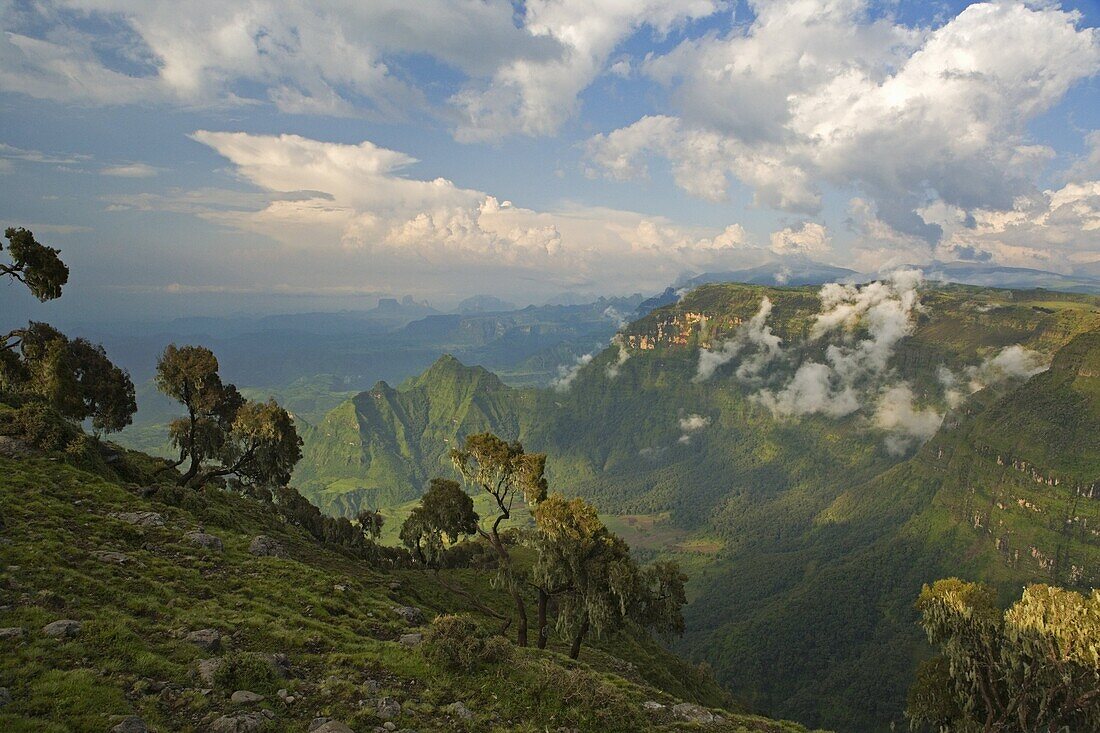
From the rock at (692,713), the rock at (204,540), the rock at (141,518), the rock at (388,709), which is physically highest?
the rock at (141,518)

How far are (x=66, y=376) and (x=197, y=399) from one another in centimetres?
841

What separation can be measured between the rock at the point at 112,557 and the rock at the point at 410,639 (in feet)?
39.4

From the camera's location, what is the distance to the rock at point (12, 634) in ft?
45.3

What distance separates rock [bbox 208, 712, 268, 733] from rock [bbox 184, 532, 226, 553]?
53.3 ft

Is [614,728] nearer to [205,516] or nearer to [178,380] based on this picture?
[205,516]

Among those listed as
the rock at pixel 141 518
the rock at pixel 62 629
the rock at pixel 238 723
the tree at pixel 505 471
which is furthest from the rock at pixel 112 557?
the tree at pixel 505 471

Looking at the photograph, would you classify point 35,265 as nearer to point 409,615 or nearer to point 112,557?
point 112,557

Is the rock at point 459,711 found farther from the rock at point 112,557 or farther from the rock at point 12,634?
the rock at point 112,557

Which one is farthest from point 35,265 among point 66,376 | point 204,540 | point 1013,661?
point 1013,661

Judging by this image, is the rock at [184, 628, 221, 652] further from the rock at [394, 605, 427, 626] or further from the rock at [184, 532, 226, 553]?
the rock at [184, 532, 226, 553]

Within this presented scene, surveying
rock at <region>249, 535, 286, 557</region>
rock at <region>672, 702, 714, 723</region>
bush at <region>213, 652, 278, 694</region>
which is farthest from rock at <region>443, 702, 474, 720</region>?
rock at <region>249, 535, 286, 557</region>

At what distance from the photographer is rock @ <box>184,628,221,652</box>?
55.2ft

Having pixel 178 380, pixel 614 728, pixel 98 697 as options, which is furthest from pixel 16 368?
pixel 614 728

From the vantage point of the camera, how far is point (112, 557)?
2127 cm
